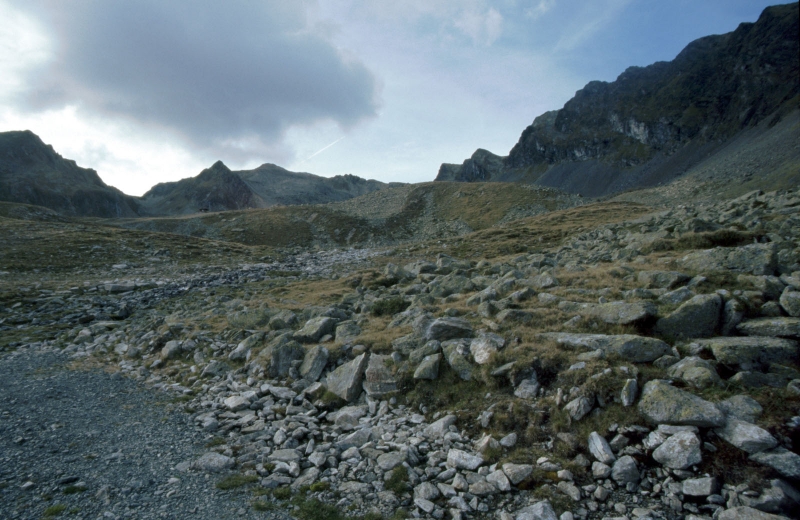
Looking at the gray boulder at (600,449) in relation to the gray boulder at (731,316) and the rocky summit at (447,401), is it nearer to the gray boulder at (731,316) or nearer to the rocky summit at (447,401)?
the rocky summit at (447,401)

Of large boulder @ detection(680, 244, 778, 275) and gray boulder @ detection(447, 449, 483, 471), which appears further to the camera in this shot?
large boulder @ detection(680, 244, 778, 275)

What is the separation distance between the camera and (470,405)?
10.3 m

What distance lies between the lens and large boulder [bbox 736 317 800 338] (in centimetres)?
966

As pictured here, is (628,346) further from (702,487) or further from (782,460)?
(702,487)

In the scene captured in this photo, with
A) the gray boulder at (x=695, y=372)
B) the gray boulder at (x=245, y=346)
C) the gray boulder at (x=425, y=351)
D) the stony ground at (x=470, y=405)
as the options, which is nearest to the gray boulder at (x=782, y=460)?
the stony ground at (x=470, y=405)

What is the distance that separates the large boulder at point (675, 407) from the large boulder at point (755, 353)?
Result: 2.03 m

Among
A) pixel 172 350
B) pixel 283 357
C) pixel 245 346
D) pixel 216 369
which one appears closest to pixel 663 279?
pixel 283 357

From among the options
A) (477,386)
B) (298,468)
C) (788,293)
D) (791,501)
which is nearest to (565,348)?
(477,386)

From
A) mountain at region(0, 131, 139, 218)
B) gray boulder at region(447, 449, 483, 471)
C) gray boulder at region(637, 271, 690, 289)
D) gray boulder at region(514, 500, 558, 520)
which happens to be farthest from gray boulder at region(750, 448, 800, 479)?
mountain at region(0, 131, 139, 218)

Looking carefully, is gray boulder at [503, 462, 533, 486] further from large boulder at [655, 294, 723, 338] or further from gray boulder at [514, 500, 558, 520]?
large boulder at [655, 294, 723, 338]

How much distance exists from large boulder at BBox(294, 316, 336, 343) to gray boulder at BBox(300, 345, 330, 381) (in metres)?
1.71

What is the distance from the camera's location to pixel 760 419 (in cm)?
724

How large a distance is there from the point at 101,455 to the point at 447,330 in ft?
34.2

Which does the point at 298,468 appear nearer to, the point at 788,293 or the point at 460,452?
the point at 460,452
